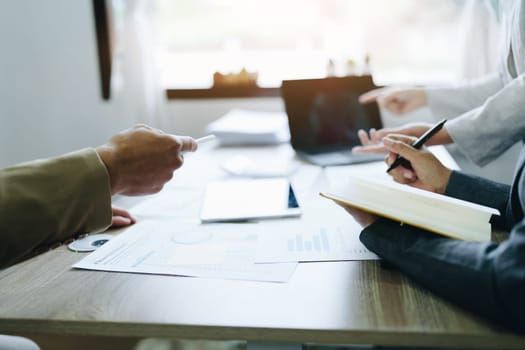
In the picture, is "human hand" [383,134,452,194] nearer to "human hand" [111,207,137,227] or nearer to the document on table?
the document on table

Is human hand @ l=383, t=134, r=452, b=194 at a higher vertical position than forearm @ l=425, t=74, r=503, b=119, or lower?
lower

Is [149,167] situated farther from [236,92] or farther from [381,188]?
[236,92]

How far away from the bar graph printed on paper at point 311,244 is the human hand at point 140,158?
241 millimetres

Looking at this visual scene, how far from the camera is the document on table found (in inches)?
28.6

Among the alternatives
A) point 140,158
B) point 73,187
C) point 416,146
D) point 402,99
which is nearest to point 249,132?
point 402,99

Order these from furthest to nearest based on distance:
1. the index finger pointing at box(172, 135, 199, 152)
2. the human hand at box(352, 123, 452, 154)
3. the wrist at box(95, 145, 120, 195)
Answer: the human hand at box(352, 123, 452, 154), the index finger pointing at box(172, 135, 199, 152), the wrist at box(95, 145, 120, 195)

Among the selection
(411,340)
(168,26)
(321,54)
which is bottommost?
(411,340)

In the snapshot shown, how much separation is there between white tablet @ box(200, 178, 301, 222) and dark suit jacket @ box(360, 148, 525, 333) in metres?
0.29

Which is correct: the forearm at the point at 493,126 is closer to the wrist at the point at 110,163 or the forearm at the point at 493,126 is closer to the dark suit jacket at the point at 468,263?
the dark suit jacket at the point at 468,263

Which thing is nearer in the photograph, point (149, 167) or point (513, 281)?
point (513, 281)

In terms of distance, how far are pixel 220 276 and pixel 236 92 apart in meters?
1.76

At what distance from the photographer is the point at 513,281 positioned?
1.74 feet

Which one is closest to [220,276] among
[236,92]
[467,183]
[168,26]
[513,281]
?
[513,281]

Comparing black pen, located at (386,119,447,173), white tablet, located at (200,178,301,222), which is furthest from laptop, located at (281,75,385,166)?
black pen, located at (386,119,447,173)
